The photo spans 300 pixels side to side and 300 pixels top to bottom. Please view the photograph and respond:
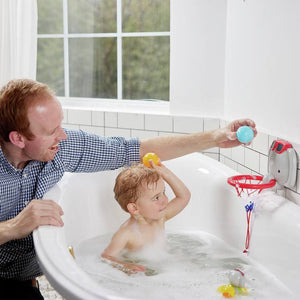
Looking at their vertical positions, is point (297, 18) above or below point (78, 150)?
above

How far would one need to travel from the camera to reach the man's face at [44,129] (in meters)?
1.68

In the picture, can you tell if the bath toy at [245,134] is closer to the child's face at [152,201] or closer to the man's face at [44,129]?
the child's face at [152,201]

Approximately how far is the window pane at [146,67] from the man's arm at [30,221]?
1991mm

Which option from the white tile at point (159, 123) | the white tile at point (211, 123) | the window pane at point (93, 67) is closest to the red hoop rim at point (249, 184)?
the white tile at point (211, 123)

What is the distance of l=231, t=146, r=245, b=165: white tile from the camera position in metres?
2.55

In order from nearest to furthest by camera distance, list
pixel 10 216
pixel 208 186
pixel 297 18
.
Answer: pixel 10 216 < pixel 297 18 < pixel 208 186

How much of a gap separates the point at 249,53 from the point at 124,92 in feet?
4.21

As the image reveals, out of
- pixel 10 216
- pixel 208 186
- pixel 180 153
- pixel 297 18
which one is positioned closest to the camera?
pixel 10 216

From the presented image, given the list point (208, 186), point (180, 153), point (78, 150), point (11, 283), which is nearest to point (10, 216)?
point (11, 283)

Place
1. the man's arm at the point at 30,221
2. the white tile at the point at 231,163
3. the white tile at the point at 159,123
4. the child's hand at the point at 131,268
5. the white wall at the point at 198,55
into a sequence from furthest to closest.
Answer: the white tile at the point at 159,123, the white wall at the point at 198,55, the white tile at the point at 231,163, the child's hand at the point at 131,268, the man's arm at the point at 30,221

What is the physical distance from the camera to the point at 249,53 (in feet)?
8.16

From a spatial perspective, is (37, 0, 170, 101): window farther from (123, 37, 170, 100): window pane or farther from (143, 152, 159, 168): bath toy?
(143, 152, 159, 168): bath toy

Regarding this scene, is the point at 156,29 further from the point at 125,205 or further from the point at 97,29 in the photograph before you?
the point at 125,205

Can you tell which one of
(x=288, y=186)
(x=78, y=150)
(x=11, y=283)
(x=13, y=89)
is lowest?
(x=11, y=283)
